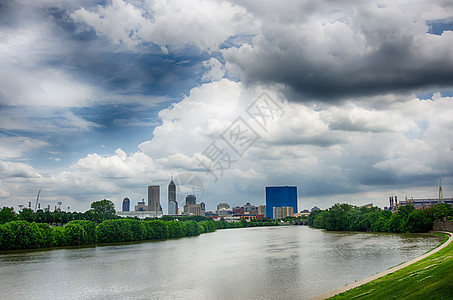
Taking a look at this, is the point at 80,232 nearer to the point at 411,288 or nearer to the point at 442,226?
the point at 411,288

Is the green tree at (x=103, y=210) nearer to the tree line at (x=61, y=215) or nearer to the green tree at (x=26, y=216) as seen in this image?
the tree line at (x=61, y=215)

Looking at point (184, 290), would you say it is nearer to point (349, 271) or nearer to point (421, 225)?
point (349, 271)

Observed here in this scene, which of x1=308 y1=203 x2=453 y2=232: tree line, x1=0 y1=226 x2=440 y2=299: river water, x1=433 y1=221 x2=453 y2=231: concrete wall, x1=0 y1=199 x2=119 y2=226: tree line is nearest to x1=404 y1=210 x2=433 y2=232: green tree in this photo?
x1=308 y1=203 x2=453 y2=232: tree line

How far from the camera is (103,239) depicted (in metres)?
90.8

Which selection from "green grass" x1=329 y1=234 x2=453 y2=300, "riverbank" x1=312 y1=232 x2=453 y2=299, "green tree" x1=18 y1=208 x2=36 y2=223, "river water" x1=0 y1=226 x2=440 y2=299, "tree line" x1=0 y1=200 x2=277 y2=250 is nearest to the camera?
"green grass" x1=329 y1=234 x2=453 y2=300

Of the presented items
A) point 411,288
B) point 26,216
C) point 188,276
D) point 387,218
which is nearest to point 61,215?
point 26,216

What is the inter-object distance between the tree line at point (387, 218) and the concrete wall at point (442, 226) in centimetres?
175

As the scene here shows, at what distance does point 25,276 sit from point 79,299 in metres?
15.1

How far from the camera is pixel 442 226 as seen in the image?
86.2 meters

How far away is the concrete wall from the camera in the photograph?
81.8m

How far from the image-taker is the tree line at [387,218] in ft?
305

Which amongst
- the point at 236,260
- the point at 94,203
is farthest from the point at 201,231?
the point at 236,260

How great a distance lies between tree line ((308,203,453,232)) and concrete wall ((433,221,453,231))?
5.75ft

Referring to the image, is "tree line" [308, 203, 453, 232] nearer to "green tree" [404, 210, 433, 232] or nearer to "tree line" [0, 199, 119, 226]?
"green tree" [404, 210, 433, 232]
